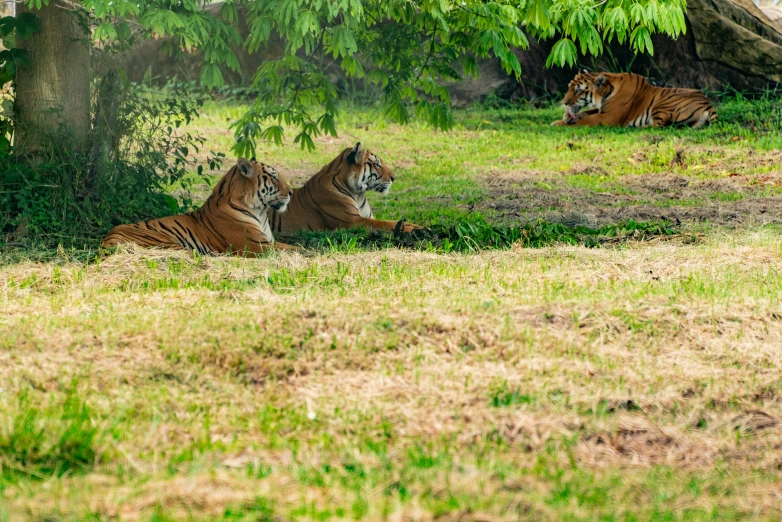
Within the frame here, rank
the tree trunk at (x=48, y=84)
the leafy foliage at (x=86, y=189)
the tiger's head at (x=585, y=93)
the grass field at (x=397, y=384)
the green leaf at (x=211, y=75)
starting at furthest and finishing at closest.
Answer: the tiger's head at (x=585, y=93) → the tree trunk at (x=48, y=84) → the leafy foliage at (x=86, y=189) → the green leaf at (x=211, y=75) → the grass field at (x=397, y=384)

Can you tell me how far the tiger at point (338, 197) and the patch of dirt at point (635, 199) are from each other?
1.30 m

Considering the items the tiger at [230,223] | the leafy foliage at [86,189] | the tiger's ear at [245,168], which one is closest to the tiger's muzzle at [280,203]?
the tiger at [230,223]

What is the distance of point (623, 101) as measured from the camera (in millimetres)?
14891

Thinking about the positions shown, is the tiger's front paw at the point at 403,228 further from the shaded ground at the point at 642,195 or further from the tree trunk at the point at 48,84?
the tree trunk at the point at 48,84

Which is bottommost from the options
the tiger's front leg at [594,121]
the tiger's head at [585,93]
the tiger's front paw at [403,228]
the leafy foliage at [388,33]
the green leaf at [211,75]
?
the tiger's front paw at [403,228]

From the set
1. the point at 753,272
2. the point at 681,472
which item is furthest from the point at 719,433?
the point at 753,272

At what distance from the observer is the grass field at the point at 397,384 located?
3.30m

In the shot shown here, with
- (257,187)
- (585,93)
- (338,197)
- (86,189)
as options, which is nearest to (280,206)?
(257,187)

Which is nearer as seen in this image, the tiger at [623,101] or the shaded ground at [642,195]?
the shaded ground at [642,195]

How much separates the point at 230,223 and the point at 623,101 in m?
8.81

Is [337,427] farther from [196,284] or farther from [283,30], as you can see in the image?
[283,30]

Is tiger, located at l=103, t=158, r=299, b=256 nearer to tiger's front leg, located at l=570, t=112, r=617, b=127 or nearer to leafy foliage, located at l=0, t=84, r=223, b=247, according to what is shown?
leafy foliage, located at l=0, t=84, r=223, b=247

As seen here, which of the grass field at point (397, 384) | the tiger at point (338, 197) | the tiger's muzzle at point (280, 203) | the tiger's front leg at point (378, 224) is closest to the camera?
the grass field at point (397, 384)

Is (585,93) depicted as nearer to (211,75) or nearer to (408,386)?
(211,75)
